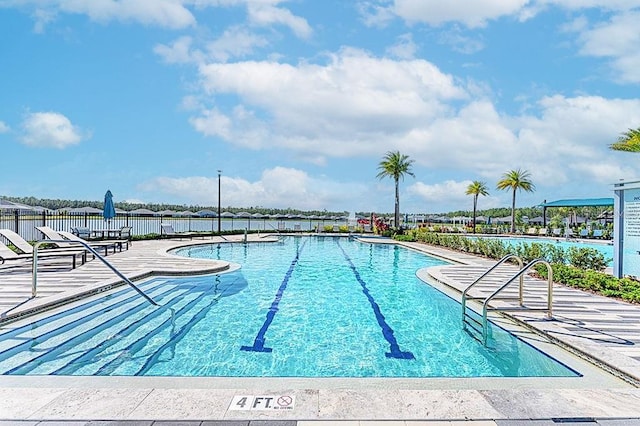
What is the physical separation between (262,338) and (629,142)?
11.8m

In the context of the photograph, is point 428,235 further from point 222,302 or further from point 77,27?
point 77,27

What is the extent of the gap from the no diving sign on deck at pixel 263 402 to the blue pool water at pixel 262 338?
123 cm

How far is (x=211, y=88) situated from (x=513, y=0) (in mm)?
9454

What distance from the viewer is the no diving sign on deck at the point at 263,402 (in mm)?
2975

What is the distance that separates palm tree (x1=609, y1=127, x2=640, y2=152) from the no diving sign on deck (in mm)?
12639

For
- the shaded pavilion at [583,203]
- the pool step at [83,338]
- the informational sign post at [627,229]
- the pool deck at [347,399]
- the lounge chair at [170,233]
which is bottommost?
the pool step at [83,338]

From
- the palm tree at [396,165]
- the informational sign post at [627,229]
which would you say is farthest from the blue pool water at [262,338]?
the palm tree at [396,165]

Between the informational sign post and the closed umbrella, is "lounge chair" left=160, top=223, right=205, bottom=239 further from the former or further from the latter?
the informational sign post

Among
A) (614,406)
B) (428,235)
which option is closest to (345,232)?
(428,235)

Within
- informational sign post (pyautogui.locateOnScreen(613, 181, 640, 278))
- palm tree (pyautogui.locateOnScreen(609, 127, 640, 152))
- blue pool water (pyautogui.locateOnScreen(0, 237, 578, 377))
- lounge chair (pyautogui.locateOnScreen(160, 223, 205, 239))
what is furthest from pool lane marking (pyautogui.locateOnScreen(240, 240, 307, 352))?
lounge chair (pyautogui.locateOnScreen(160, 223, 205, 239))

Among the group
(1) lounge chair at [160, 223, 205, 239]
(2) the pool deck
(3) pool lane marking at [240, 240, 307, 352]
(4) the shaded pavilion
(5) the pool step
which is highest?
(4) the shaded pavilion

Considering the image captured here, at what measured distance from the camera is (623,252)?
9031 millimetres

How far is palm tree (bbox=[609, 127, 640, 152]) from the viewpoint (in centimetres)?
1127

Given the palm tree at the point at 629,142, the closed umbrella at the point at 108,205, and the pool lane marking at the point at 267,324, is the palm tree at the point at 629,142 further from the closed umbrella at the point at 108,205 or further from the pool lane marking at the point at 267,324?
the closed umbrella at the point at 108,205
